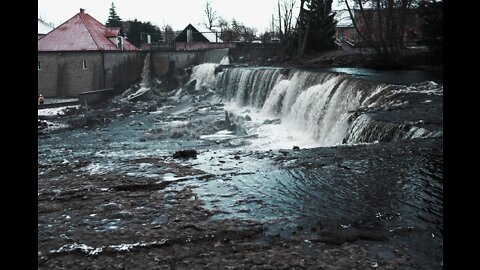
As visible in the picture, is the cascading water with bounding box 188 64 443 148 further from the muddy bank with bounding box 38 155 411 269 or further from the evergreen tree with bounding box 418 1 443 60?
the evergreen tree with bounding box 418 1 443 60

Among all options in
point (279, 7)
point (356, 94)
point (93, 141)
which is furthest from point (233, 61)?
point (356, 94)

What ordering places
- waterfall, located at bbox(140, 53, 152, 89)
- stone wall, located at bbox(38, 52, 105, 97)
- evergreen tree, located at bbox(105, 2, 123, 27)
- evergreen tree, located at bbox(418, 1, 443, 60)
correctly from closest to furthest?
evergreen tree, located at bbox(418, 1, 443, 60), stone wall, located at bbox(38, 52, 105, 97), waterfall, located at bbox(140, 53, 152, 89), evergreen tree, located at bbox(105, 2, 123, 27)

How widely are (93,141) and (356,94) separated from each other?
986 centimetres

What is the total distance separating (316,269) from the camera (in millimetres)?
3256

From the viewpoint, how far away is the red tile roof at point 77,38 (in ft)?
100

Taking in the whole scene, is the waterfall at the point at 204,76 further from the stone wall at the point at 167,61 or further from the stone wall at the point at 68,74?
the stone wall at the point at 68,74

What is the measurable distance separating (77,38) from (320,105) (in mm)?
23683

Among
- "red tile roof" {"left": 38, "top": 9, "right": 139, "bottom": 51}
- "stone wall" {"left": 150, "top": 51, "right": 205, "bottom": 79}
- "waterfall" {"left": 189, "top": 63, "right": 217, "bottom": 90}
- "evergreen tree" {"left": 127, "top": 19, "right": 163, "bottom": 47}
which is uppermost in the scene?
"evergreen tree" {"left": 127, "top": 19, "right": 163, "bottom": 47}

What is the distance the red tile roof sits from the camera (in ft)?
100

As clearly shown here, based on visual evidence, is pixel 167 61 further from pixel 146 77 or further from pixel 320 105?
pixel 320 105

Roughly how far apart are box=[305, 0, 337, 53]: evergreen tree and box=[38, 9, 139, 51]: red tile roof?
15780 mm

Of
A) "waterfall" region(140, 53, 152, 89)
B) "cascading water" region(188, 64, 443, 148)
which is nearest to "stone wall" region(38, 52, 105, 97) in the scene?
"waterfall" region(140, 53, 152, 89)
